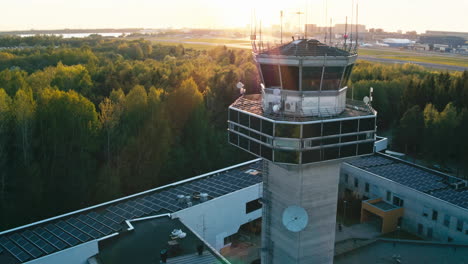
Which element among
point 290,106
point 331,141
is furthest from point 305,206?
point 290,106

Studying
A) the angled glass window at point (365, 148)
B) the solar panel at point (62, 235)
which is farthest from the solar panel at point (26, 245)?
the angled glass window at point (365, 148)

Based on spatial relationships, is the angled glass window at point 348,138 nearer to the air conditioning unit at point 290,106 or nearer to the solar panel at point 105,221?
the air conditioning unit at point 290,106

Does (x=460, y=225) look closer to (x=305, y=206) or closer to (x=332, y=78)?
(x=305, y=206)

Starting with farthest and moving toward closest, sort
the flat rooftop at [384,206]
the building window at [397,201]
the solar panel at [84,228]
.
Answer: the building window at [397,201], the flat rooftop at [384,206], the solar panel at [84,228]

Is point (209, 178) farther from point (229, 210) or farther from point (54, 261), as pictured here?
point (54, 261)

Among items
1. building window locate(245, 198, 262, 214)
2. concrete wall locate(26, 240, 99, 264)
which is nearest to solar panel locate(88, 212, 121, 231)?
concrete wall locate(26, 240, 99, 264)
